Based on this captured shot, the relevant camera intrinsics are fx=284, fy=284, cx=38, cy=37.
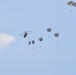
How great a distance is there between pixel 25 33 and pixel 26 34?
1.98 feet

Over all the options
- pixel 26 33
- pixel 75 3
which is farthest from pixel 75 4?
pixel 26 33

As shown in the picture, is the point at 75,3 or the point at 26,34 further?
the point at 26,34

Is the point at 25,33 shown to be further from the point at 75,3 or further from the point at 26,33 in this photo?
the point at 75,3

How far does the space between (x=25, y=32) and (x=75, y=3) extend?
17.6 metres

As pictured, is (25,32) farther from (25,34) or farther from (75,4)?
(75,4)

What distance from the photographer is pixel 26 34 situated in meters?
87.2

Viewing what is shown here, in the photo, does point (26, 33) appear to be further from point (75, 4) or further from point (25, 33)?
point (75, 4)

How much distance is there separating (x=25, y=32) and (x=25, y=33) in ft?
1.45

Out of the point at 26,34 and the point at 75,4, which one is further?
the point at 26,34

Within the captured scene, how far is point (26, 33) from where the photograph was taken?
87312 millimetres

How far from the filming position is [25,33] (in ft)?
285

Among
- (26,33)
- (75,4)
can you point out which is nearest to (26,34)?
(26,33)

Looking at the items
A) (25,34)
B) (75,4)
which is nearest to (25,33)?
(25,34)

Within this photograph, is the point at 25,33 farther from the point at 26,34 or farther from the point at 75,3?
the point at 75,3
